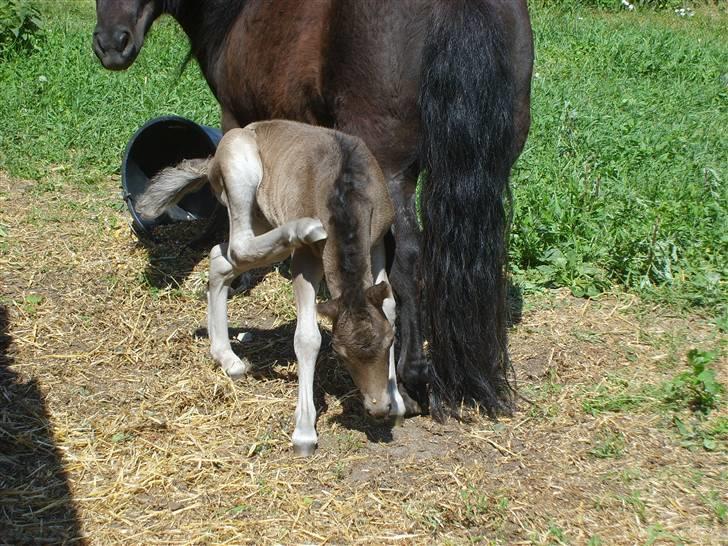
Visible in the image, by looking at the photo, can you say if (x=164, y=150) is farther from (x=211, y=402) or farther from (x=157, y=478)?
(x=157, y=478)

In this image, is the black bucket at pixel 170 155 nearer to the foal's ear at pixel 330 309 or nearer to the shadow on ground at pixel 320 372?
the shadow on ground at pixel 320 372

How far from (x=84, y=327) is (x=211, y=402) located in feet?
3.89

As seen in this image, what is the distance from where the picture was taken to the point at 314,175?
13.5ft

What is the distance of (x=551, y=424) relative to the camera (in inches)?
164

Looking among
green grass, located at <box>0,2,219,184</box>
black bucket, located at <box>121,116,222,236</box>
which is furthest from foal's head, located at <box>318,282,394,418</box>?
green grass, located at <box>0,2,219,184</box>

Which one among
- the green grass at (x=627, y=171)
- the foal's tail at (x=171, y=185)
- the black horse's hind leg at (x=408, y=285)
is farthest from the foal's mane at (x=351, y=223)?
the green grass at (x=627, y=171)

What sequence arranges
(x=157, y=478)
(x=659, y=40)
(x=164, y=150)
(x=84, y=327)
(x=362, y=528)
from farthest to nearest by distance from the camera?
(x=659, y=40), (x=164, y=150), (x=84, y=327), (x=157, y=478), (x=362, y=528)

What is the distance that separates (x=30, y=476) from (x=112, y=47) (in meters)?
2.57

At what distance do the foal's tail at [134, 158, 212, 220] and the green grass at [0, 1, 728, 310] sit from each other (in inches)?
80.0

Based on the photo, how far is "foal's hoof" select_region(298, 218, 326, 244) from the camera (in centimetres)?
379

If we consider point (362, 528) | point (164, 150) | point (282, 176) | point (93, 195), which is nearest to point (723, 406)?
point (362, 528)

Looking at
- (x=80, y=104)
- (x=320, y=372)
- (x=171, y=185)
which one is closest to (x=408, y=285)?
(x=320, y=372)

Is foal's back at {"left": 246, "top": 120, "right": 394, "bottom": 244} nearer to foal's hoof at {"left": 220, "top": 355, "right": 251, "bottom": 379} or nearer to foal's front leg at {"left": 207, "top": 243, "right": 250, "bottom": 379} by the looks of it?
foal's front leg at {"left": 207, "top": 243, "right": 250, "bottom": 379}

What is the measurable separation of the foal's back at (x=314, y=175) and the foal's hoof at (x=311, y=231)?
79 millimetres
